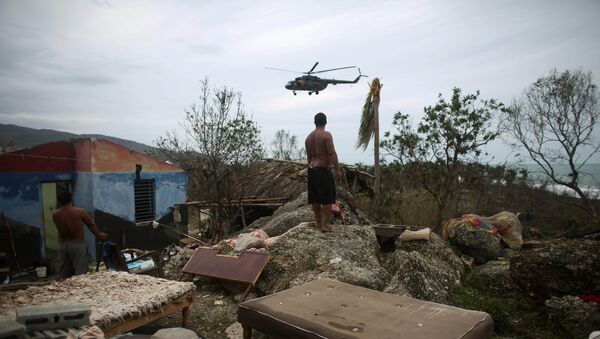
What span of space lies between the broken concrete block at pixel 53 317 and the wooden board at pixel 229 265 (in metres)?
2.66

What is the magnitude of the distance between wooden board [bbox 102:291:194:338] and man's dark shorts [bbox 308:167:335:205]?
104 inches

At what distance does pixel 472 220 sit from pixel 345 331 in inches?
A: 269

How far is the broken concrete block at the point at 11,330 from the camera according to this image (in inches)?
92.6

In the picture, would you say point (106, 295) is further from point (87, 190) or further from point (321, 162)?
point (87, 190)

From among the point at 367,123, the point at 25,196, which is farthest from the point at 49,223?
the point at 367,123

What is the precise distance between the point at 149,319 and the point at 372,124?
9226mm

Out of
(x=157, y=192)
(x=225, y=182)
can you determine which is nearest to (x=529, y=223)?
(x=225, y=182)

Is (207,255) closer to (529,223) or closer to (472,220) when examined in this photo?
(472,220)

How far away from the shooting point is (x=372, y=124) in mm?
11703

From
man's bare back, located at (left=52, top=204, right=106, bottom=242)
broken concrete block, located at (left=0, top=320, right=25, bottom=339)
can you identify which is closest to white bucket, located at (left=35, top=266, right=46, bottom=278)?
man's bare back, located at (left=52, top=204, right=106, bottom=242)

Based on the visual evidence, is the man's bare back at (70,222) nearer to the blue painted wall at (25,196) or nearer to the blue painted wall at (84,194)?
the blue painted wall at (84,194)

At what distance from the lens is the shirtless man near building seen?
5.84 meters

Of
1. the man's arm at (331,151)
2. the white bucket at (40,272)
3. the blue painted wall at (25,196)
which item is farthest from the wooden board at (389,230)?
the white bucket at (40,272)

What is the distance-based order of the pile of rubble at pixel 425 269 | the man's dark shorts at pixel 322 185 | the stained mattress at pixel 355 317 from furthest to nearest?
the man's dark shorts at pixel 322 185 → the pile of rubble at pixel 425 269 → the stained mattress at pixel 355 317
